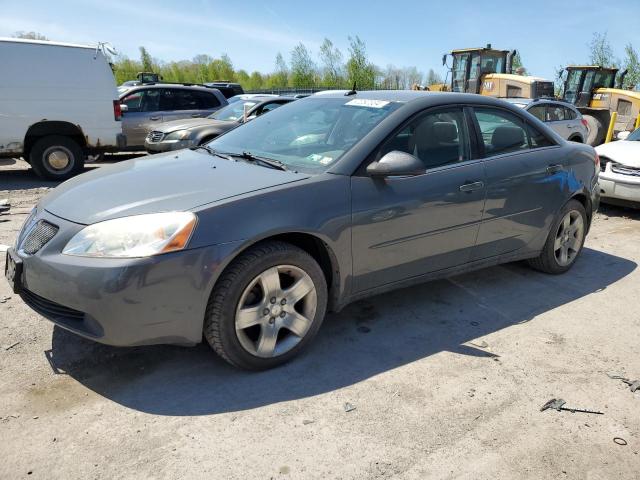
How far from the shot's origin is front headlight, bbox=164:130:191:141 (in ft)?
28.5

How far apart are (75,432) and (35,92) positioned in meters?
7.55

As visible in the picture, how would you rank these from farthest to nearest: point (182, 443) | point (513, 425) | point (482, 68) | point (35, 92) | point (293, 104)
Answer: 1. point (482, 68)
2. point (35, 92)
3. point (293, 104)
4. point (513, 425)
5. point (182, 443)

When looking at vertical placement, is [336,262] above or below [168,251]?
below

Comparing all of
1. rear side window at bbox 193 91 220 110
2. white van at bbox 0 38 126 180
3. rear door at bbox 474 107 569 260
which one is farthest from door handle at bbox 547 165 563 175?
rear side window at bbox 193 91 220 110

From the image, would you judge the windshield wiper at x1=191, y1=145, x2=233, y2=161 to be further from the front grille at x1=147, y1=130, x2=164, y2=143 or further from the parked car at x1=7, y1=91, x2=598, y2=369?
the front grille at x1=147, y1=130, x2=164, y2=143

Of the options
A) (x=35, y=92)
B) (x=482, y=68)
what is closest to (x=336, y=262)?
(x=35, y=92)

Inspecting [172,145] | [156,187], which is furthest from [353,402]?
[172,145]

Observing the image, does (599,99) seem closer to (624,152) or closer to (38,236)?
(624,152)

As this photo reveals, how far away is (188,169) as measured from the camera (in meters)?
3.25

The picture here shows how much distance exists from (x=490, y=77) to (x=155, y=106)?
1063 cm

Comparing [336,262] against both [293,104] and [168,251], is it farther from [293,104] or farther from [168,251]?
[293,104]

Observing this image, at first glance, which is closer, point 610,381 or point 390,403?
point 390,403

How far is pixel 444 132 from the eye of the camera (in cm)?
367

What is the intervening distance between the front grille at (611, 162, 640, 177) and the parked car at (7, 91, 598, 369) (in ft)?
10.6
